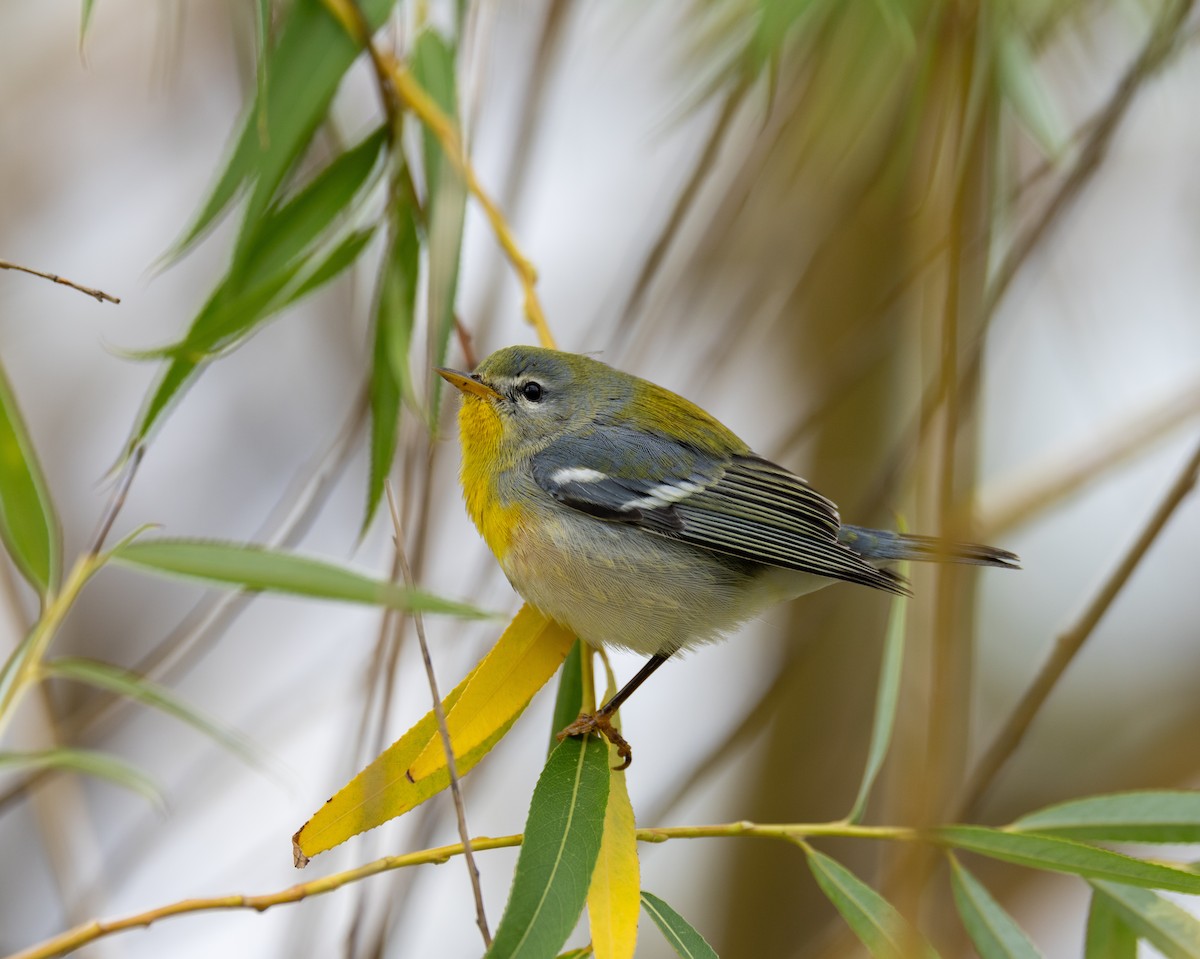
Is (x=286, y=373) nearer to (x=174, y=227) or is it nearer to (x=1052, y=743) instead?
(x=174, y=227)

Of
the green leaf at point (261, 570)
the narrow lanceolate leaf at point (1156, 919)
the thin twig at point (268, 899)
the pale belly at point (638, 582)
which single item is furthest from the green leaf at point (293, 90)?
→ the narrow lanceolate leaf at point (1156, 919)

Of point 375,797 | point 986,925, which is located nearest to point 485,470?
point 375,797

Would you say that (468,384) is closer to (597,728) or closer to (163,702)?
(597,728)

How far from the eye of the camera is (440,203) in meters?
1.64

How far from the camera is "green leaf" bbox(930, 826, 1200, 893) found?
1.26 m

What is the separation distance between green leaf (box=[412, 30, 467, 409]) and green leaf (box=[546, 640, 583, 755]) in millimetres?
446

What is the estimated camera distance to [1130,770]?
2.94 m

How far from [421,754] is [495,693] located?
17 centimetres

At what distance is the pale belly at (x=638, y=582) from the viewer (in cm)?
179

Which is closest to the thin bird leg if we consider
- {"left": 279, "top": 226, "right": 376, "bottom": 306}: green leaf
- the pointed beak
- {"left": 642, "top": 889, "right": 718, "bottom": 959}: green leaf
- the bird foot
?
the bird foot

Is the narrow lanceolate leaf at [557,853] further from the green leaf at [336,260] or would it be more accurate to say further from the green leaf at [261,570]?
the green leaf at [336,260]

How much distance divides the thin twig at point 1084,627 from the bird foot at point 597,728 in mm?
491

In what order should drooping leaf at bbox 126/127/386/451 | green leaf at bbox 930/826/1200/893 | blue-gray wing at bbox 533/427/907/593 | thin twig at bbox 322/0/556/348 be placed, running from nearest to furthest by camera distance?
1. green leaf at bbox 930/826/1200/893
2. drooping leaf at bbox 126/127/386/451
3. thin twig at bbox 322/0/556/348
4. blue-gray wing at bbox 533/427/907/593

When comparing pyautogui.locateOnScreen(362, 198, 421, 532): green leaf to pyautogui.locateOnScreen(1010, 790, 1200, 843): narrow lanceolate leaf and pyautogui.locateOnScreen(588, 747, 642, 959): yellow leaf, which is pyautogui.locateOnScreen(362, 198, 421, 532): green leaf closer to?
pyautogui.locateOnScreen(588, 747, 642, 959): yellow leaf
